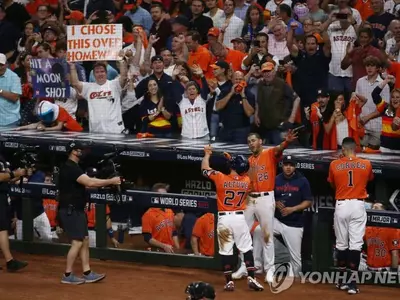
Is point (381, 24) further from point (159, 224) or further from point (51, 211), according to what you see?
point (51, 211)

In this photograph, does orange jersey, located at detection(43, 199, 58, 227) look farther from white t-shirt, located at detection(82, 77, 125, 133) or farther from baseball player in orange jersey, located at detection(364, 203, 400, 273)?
baseball player in orange jersey, located at detection(364, 203, 400, 273)

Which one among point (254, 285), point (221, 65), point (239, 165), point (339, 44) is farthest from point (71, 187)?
point (339, 44)

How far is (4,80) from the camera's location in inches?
618

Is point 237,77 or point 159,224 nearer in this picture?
point 159,224

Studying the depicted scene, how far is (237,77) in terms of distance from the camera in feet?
46.6

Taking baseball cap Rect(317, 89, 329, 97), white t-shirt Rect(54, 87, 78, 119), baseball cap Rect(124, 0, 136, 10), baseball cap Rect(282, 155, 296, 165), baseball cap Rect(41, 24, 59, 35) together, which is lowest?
baseball cap Rect(282, 155, 296, 165)

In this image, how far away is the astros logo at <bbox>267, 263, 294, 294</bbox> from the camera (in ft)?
39.8

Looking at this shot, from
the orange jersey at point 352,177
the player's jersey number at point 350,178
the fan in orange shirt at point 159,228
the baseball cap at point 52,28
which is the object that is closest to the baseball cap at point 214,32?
the baseball cap at point 52,28

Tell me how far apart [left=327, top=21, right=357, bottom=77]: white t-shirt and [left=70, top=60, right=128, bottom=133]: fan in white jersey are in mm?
2966

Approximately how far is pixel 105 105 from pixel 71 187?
3145mm

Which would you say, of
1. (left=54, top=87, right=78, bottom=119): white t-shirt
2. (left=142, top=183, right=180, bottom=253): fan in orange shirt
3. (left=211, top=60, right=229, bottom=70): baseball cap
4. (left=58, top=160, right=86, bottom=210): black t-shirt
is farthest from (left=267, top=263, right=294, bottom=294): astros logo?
(left=54, top=87, right=78, bottom=119): white t-shirt

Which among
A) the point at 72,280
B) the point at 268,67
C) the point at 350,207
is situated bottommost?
the point at 72,280

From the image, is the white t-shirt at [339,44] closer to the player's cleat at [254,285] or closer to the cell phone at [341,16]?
the cell phone at [341,16]

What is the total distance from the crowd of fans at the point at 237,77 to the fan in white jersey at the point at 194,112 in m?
0.02
